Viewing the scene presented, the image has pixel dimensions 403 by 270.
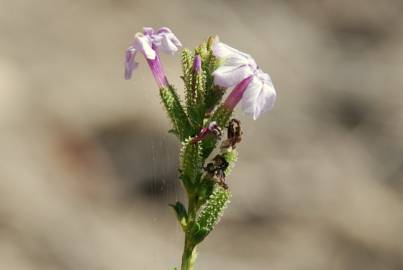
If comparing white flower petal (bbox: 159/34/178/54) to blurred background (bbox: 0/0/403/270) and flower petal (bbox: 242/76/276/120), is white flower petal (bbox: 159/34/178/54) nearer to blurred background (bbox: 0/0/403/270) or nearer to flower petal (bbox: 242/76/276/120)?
flower petal (bbox: 242/76/276/120)

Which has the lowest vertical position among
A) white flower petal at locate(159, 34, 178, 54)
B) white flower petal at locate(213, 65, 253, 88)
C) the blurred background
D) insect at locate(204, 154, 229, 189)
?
the blurred background

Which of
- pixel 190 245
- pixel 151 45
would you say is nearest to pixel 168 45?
pixel 151 45

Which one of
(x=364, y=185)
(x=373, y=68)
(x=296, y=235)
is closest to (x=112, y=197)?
(x=296, y=235)

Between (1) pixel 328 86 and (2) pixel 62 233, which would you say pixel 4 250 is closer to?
(2) pixel 62 233

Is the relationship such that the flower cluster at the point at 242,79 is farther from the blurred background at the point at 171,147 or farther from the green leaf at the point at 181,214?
the blurred background at the point at 171,147

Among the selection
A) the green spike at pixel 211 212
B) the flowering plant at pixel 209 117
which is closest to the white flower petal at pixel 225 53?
the flowering plant at pixel 209 117

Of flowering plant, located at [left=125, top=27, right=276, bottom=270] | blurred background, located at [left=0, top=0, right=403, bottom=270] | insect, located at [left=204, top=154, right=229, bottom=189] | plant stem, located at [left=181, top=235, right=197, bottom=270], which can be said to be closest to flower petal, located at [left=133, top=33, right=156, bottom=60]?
flowering plant, located at [left=125, top=27, right=276, bottom=270]
